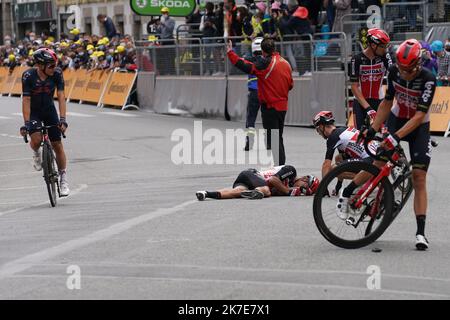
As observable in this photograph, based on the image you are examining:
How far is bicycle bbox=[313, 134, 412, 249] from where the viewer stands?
28.8ft

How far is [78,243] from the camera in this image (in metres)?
9.89

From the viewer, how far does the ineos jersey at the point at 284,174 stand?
12531 mm

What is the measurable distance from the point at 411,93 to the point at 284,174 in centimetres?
367

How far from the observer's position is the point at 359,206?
8.97 m

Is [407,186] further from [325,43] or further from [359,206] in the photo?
[325,43]

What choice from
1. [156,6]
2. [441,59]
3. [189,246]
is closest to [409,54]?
[189,246]

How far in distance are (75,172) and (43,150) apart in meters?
4.49

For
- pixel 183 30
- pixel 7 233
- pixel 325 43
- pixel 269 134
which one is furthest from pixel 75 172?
pixel 183 30

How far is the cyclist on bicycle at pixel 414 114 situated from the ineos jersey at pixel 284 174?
10.9ft

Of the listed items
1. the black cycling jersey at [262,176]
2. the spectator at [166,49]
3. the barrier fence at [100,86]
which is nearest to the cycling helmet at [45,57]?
the black cycling jersey at [262,176]

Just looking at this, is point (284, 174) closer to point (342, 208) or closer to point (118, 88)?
point (342, 208)

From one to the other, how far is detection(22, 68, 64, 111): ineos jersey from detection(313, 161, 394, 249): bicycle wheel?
5.47 m

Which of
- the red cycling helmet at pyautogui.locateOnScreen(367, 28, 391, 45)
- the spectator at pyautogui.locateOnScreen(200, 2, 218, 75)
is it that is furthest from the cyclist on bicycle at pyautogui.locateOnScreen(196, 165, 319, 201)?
the spectator at pyautogui.locateOnScreen(200, 2, 218, 75)

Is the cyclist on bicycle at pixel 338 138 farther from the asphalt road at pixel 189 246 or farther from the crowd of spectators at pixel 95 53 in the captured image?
the crowd of spectators at pixel 95 53
